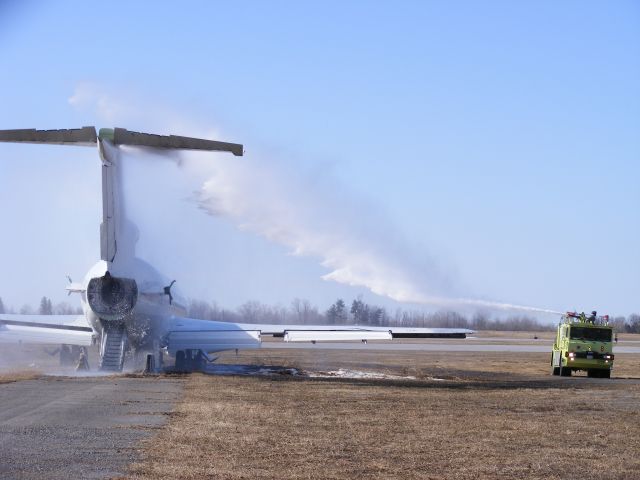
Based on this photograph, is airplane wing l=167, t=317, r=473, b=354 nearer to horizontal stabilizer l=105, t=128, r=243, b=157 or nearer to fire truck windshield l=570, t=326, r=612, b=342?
fire truck windshield l=570, t=326, r=612, b=342

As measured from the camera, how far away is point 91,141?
29.8 metres

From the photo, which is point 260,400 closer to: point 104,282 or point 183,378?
point 183,378

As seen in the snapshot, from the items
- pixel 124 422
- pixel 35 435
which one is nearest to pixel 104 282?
pixel 124 422

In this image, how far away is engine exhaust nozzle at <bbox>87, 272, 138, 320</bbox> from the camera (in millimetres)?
33875

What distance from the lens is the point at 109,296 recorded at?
34031 mm

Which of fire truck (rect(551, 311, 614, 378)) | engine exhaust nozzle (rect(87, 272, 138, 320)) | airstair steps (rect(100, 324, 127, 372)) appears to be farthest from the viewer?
fire truck (rect(551, 311, 614, 378))

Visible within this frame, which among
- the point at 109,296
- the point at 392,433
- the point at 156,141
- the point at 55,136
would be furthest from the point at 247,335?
the point at 392,433

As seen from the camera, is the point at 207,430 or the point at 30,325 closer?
the point at 207,430

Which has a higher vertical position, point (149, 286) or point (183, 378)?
point (149, 286)

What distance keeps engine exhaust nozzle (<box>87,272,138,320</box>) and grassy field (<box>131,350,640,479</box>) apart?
536cm

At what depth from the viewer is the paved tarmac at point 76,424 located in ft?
41.2

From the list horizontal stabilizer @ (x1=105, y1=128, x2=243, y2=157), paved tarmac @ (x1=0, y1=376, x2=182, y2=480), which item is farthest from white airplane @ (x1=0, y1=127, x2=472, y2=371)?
paved tarmac @ (x1=0, y1=376, x2=182, y2=480)

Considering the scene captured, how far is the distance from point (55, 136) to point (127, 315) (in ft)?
26.6

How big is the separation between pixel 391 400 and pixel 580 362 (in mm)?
22142
